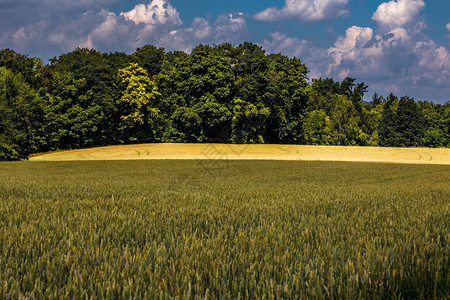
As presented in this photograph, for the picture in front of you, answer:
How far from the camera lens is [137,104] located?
5978cm

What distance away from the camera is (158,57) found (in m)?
73.9

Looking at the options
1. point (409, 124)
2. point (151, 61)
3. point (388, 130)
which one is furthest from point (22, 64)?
point (409, 124)

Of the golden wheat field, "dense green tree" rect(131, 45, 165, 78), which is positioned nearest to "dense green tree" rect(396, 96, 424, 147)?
the golden wheat field

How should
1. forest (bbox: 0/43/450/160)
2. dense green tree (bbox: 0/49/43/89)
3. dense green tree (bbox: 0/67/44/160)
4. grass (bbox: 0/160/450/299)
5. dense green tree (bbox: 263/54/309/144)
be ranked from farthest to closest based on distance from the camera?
dense green tree (bbox: 263/54/309/144)
dense green tree (bbox: 0/49/43/89)
forest (bbox: 0/43/450/160)
dense green tree (bbox: 0/67/44/160)
grass (bbox: 0/160/450/299)

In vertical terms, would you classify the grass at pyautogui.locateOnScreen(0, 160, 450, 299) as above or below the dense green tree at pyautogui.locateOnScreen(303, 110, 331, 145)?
below

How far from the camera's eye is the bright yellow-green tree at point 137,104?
60.0 metres

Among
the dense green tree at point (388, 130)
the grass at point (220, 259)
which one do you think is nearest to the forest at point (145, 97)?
the dense green tree at point (388, 130)

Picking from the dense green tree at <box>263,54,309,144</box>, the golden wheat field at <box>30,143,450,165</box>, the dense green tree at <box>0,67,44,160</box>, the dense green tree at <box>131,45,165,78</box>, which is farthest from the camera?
the dense green tree at <box>131,45,165,78</box>

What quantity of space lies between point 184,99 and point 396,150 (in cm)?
3489

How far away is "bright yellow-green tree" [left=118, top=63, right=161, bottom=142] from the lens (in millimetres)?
60000

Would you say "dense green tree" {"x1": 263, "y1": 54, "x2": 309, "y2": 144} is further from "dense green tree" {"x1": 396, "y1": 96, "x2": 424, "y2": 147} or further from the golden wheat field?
"dense green tree" {"x1": 396, "y1": 96, "x2": 424, "y2": 147}

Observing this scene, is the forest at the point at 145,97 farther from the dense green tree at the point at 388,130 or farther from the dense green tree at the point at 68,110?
the dense green tree at the point at 388,130

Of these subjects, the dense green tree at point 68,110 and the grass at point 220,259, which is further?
the dense green tree at point 68,110

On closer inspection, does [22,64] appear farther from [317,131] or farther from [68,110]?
→ [317,131]
